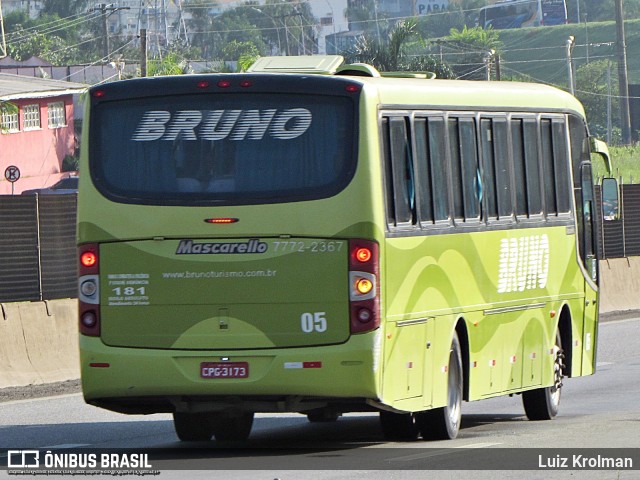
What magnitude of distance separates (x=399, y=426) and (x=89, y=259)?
10.1 feet

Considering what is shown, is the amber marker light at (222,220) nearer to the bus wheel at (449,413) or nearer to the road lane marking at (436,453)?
the road lane marking at (436,453)

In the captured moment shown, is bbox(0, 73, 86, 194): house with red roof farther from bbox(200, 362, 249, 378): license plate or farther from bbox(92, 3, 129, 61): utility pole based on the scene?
bbox(200, 362, 249, 378): license plate

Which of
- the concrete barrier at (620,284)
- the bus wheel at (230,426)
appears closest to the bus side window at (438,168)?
the bus wheel at (230,426)

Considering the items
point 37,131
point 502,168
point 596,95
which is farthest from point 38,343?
point 596,95

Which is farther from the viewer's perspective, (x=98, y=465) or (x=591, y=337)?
(x=591, y=337)

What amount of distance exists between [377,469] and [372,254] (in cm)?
159

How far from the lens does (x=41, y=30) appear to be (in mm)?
182500

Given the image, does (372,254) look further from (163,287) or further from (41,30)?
(41,30)

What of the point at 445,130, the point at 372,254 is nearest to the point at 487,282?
the point at 445,130

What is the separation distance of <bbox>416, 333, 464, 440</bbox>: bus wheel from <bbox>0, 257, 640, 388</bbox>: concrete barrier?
622 cm

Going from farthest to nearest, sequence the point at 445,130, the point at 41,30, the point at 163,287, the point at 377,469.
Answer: the point at 41,30 → the point at 445,130 → the point at 163,287 → the point at 377,469

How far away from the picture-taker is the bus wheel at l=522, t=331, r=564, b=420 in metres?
16.1

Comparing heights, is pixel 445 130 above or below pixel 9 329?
above

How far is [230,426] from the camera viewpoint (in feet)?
46.1
